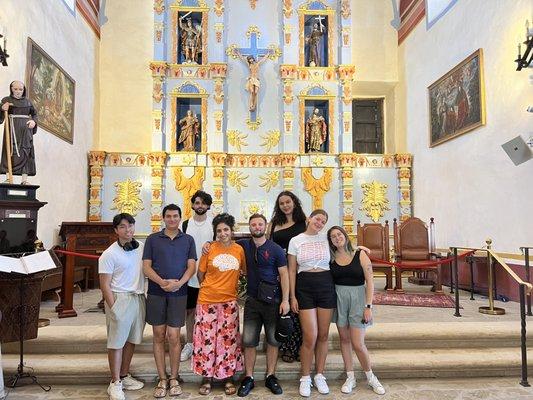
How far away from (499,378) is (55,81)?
8.86 m

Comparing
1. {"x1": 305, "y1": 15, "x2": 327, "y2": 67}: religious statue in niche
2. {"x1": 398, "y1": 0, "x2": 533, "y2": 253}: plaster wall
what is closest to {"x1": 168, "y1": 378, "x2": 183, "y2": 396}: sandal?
{"x1": 398, "y1": 0, "x2": 533, "y2": 253}: plaster wall

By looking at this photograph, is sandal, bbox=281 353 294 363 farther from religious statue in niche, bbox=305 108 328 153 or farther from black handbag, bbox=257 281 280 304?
religious statue in niche, bbox=305 108 328 153

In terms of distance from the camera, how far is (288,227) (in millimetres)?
3969

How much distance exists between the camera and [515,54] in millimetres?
6594

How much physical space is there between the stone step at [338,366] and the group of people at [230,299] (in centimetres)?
26

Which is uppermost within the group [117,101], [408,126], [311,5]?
[311,5]

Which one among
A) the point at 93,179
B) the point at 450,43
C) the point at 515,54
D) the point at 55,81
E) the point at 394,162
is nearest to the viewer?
the point at 515,54

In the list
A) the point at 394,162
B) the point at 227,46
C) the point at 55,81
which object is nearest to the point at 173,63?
the point at 227,46

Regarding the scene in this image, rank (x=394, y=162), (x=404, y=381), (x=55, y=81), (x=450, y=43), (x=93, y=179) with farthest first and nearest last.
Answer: (x=394, y=162)
(x=93, y=179)
(x=450, y=43)
(x=55, y=81)
(x=404, y=381)

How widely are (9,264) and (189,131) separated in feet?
24.3

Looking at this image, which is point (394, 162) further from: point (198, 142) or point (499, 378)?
point (499, 378)

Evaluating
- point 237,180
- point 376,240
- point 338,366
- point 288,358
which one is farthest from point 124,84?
point 338,366

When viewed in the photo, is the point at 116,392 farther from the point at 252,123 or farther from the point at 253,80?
the point at 253,80

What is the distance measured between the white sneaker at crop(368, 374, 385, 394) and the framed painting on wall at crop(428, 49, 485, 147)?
5659 millimetres
